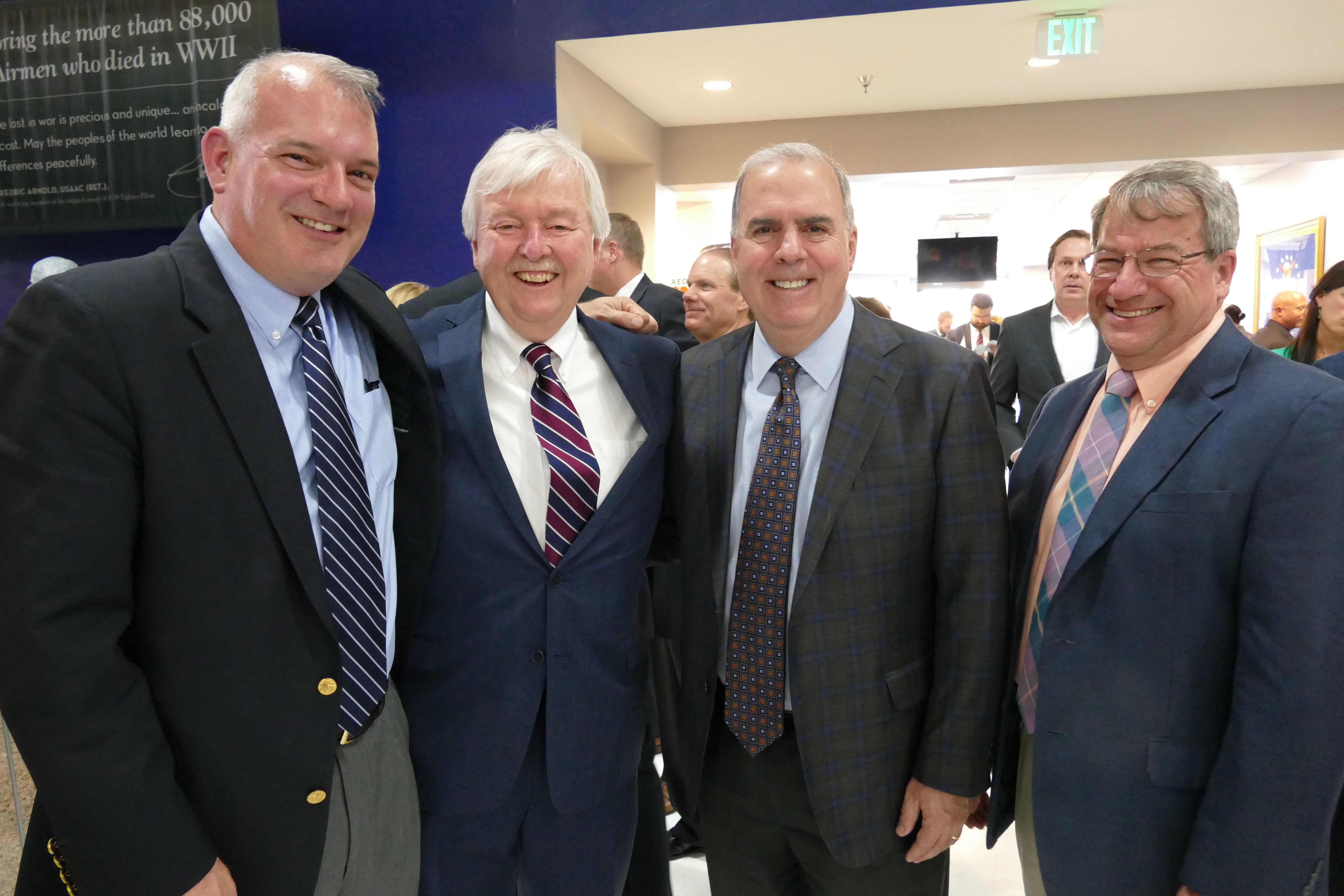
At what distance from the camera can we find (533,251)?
1701 mm

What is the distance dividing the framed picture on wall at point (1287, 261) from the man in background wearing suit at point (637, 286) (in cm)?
730

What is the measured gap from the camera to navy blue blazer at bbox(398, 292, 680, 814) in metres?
1.62

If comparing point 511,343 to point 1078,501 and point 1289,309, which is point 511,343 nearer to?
point 1078,501

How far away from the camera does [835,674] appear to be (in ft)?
5.26

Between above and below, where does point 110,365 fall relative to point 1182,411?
above

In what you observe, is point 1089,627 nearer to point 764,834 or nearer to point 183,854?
point 764,834

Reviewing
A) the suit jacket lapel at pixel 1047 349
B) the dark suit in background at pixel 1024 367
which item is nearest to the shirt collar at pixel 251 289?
the dark suit in background at pixel 1024 367

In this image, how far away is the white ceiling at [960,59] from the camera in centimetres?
482

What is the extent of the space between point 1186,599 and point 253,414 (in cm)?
153

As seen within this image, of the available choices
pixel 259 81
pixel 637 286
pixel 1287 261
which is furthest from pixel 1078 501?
pixel 1287 261

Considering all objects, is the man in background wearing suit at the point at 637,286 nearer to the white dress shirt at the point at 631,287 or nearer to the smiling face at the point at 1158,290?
the white dress shirt at the point at 631,287

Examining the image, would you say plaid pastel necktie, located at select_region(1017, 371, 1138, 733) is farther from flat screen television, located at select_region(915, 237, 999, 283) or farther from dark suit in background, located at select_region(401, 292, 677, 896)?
flat screen television, located at select_region(915, 237, 999, 283)

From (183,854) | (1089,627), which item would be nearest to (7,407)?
(183,854)

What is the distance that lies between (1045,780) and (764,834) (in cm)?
57
